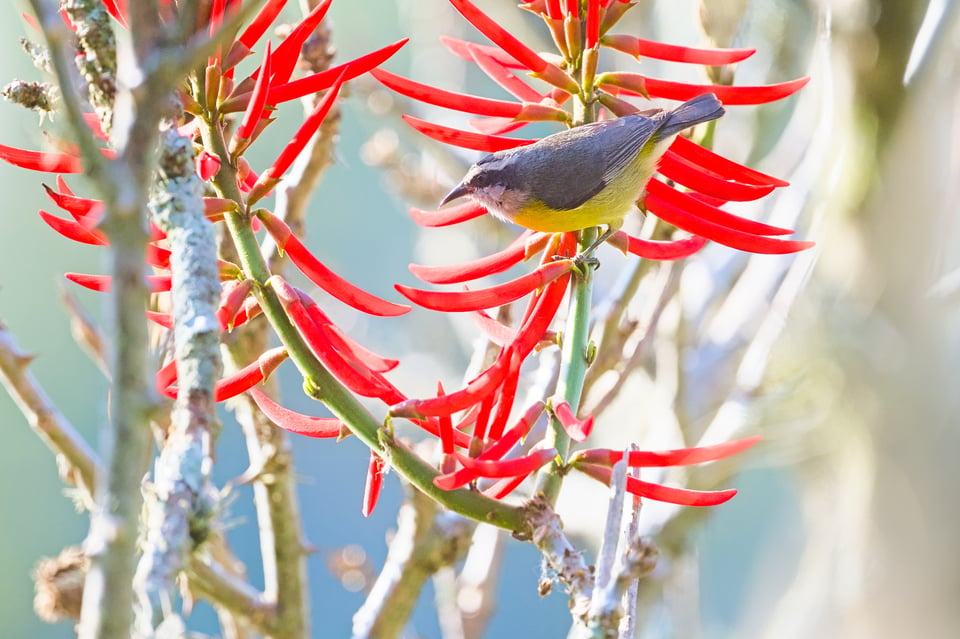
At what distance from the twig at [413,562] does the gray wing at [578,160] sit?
0.43m

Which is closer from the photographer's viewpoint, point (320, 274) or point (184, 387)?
point (184, 387)

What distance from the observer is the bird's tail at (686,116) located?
0.95m

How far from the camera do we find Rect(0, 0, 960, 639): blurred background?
1866mm

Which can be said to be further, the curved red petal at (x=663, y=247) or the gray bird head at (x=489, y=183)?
the gray bird head at (x=489, y=183)

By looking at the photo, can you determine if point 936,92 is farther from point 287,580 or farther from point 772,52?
point 287,580

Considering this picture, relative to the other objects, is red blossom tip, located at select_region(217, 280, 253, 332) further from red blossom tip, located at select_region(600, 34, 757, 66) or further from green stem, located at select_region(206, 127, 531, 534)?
red blossom tip, located at select_region(600, 34, 757, 66)

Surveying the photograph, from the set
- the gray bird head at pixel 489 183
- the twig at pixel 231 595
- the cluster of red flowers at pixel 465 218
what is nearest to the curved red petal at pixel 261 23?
the cluster of red flowers at pixel 465 218

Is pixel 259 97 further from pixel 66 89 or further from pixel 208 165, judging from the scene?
pixel 66 89

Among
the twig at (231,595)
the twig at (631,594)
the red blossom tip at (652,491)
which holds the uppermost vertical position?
the red blossom tip at (652,491)

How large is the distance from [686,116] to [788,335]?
114 centimetres

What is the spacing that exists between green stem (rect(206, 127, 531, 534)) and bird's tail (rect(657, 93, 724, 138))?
466mm

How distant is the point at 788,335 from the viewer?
2000mm

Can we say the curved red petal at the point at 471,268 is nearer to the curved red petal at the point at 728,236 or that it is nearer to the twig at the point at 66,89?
the curved red petal at the point at 728,236

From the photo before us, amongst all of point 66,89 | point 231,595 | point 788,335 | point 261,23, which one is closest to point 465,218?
point 261,23
